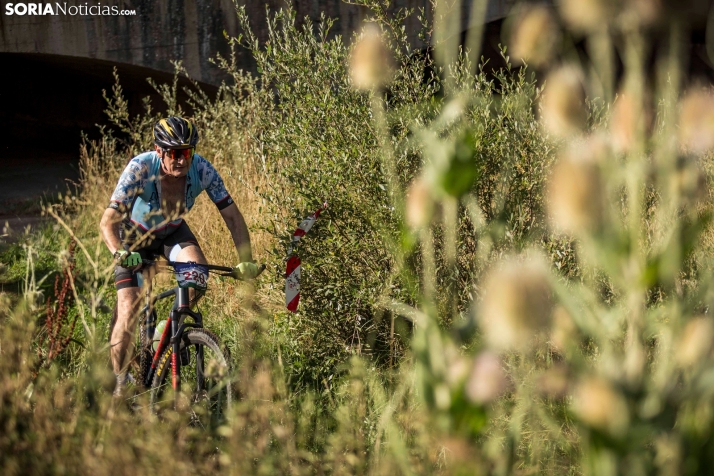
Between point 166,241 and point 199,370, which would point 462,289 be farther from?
point 166,241

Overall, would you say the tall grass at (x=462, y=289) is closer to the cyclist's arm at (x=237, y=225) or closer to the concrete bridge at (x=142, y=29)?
the cyclist's arm at (x=237, y=225)

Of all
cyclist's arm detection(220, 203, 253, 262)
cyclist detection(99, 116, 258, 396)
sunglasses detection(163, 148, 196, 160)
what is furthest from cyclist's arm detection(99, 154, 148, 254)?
cyclist's arm detection(220, 203, 253, 262)

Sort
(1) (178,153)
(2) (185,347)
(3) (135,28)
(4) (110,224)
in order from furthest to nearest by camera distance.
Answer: (3) (135,28) < (1) (178,153) < (4) (110,224) < (2) (185,347)

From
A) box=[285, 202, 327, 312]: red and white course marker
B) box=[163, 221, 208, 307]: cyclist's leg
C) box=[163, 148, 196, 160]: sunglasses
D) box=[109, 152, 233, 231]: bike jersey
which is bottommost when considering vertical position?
box=[285, 202, 327, 312]: red and white course marker

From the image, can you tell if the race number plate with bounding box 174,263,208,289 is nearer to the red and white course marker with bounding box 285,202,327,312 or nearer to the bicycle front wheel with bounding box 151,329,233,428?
the bicycle front wheel with bounding box 151,329,233,428

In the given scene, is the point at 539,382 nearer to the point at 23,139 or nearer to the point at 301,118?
the point at 301,118

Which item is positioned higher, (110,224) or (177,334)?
(110,224)

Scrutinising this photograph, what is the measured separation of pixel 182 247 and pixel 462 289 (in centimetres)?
167

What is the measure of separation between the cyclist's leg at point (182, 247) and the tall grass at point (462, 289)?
0.54 metres

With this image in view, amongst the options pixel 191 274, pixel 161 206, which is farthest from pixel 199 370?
pixel 161 206

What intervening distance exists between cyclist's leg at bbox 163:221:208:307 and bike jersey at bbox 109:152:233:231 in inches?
2.7

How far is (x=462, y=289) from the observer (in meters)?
4.84

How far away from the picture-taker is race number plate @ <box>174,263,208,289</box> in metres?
4.14

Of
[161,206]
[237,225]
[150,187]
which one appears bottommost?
[237,225]
